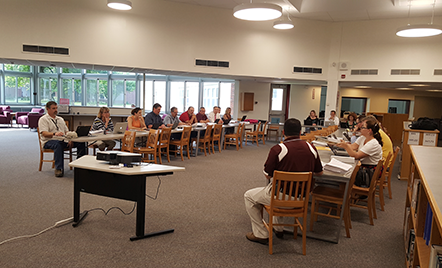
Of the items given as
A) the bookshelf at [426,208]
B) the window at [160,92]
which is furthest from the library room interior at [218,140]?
the window at [160,92]

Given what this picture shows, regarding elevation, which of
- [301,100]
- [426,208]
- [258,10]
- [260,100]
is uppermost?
[258,10]

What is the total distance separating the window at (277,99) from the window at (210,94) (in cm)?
294

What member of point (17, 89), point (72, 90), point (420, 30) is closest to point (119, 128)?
point (420, 30)

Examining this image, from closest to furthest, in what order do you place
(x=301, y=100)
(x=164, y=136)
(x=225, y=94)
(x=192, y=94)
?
1. (x=164, y=136)
2. (x=301, y=100)
3. (x=225, y=94)
4. (x=192, y=94)

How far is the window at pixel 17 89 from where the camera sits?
17.1m

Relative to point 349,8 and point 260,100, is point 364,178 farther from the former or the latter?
point 260,100

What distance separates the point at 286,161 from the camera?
3035 millimetres

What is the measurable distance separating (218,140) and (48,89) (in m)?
13.2

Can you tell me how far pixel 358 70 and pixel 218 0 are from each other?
5558 millimetres

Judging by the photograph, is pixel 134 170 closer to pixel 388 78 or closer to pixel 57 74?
pixel 388 78

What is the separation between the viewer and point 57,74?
17.6 meters

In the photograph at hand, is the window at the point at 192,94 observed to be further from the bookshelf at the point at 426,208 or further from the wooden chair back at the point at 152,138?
the bookshelf at the point at 426,208

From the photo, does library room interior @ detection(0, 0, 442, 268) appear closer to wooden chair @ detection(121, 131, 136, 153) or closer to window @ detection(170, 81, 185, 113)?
wooden chair @ detection(121, 131, 136, 153)

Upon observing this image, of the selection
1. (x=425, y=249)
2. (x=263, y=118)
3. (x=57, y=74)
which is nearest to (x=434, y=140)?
(x=425, y=249)
